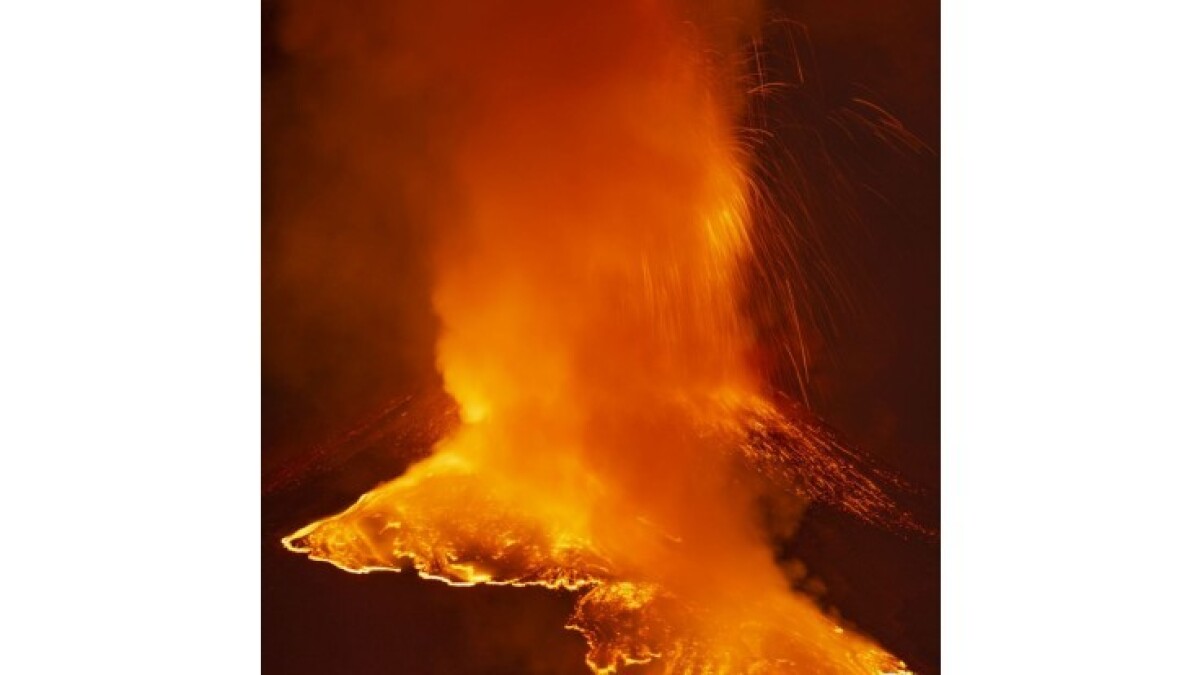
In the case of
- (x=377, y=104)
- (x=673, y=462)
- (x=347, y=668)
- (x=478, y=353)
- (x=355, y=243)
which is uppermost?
(x=377, y=104)

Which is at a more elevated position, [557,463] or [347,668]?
[557,463]

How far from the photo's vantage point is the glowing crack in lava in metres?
3.54

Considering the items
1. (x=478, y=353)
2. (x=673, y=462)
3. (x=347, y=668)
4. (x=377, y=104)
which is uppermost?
(x=377, y=104)

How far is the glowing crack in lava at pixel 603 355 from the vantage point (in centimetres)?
354

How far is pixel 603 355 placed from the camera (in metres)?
3.57

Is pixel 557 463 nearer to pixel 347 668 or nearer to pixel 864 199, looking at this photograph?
pixel 347 668

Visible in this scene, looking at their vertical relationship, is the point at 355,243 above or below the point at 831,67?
below

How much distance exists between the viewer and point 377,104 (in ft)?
11.8

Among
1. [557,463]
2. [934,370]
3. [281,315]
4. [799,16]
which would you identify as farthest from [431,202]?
[934,370]

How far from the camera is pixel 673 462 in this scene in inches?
140

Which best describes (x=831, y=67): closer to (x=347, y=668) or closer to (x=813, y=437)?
(x=813, y=437)

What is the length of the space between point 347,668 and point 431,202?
1.29m

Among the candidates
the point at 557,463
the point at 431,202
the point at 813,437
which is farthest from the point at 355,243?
the point at 813,437

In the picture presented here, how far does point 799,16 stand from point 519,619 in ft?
5.89
